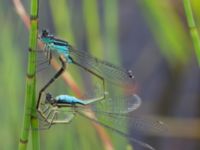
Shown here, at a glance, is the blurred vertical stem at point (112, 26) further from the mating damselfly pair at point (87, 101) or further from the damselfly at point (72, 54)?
the damselfly at point (72, 54)

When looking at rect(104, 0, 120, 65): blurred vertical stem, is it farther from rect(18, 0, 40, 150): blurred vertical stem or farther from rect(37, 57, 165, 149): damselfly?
rect(18, 0, 40, 150): blurred vertical stem

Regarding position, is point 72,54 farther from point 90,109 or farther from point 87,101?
point 90,109

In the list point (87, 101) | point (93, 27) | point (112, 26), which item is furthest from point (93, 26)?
point (87, 101)

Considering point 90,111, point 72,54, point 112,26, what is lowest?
point 90,111

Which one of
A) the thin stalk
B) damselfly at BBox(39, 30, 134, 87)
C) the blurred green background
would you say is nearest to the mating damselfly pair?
damselfly at BBox(39, 30, 134, 87)

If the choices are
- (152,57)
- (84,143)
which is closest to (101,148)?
(84,143)

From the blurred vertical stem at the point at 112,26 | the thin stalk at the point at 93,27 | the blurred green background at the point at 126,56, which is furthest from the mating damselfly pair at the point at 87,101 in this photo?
the thin stalk at the point at 93,27
